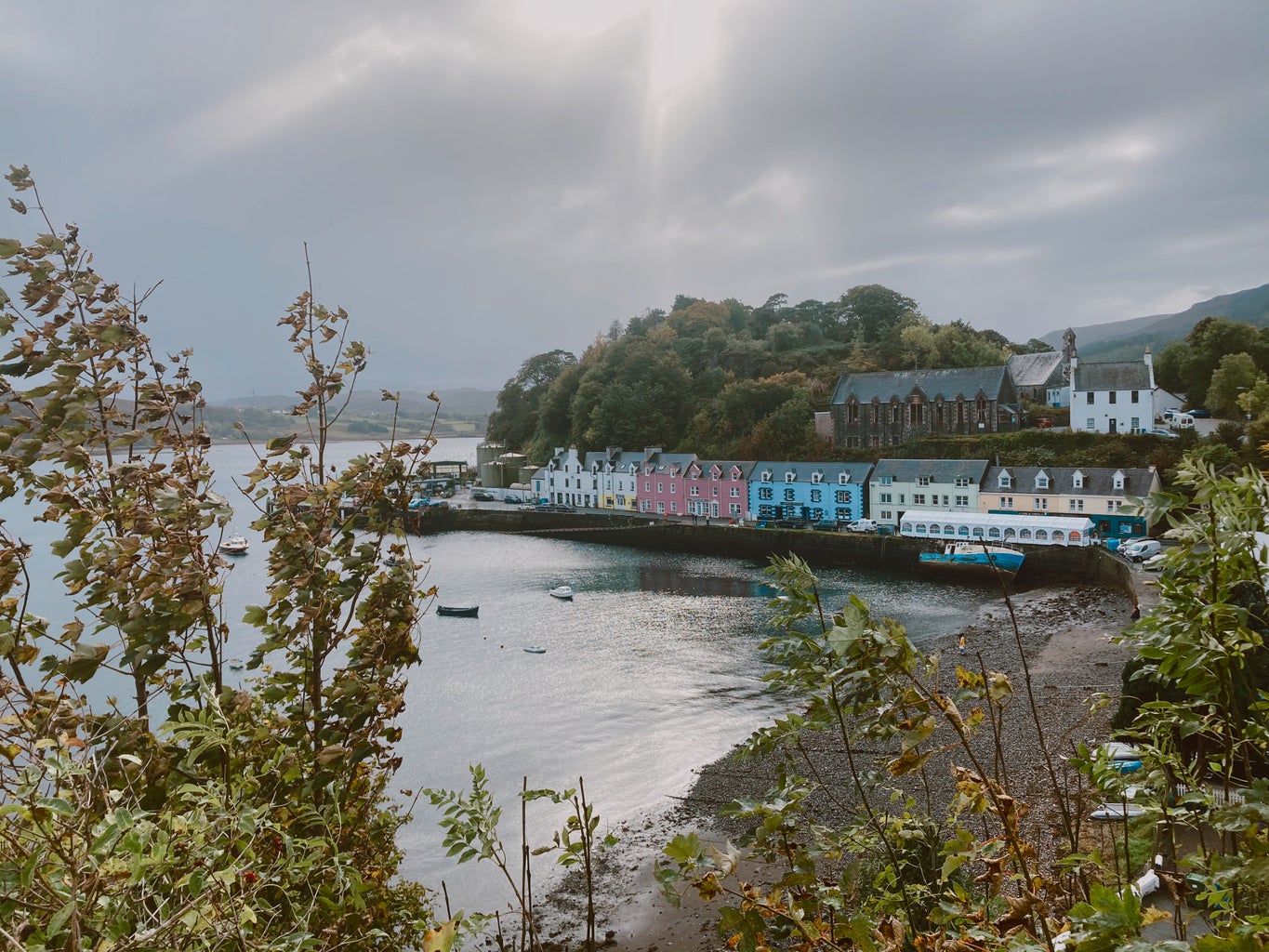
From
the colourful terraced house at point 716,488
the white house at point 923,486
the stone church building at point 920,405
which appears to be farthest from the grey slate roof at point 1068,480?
the colourful terraced house at point 716,488

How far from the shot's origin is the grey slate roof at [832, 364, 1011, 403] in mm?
44531

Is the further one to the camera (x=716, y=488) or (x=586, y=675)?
(x=716, y=488)

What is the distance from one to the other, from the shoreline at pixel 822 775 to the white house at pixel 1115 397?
1679 centimetres

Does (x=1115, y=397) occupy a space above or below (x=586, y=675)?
above

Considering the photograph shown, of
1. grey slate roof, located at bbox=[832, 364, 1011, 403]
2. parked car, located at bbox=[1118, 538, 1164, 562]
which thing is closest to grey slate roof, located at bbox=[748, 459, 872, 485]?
grey slate roof, located at bbox=[832, 364, 1011, 403]

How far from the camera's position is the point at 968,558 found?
1313 inches

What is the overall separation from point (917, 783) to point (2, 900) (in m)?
13.7

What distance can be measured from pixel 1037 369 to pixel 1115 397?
10.7 metres

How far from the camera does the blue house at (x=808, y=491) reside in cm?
4109

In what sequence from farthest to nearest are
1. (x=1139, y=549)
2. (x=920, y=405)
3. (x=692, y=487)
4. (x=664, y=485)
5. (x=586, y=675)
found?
(x=664, y=485) → (x=692, y=487) → (x=920, y=405) → (x=1139, y=549) → (x=586, y=675)

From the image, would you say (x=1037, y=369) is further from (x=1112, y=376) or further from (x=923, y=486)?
(x=923, y=486)

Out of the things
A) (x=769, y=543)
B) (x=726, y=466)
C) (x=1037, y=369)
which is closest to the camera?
(x=769, y=543)

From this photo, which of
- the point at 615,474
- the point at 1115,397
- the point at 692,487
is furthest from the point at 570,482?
the point at 1115,397

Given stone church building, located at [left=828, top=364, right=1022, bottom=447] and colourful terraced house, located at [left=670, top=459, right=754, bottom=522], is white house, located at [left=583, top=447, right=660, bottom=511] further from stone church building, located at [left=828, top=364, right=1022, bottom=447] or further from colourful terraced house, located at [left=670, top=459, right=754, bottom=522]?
stone church building, located at [left=828, top=364, right=1022, bottom=447]
